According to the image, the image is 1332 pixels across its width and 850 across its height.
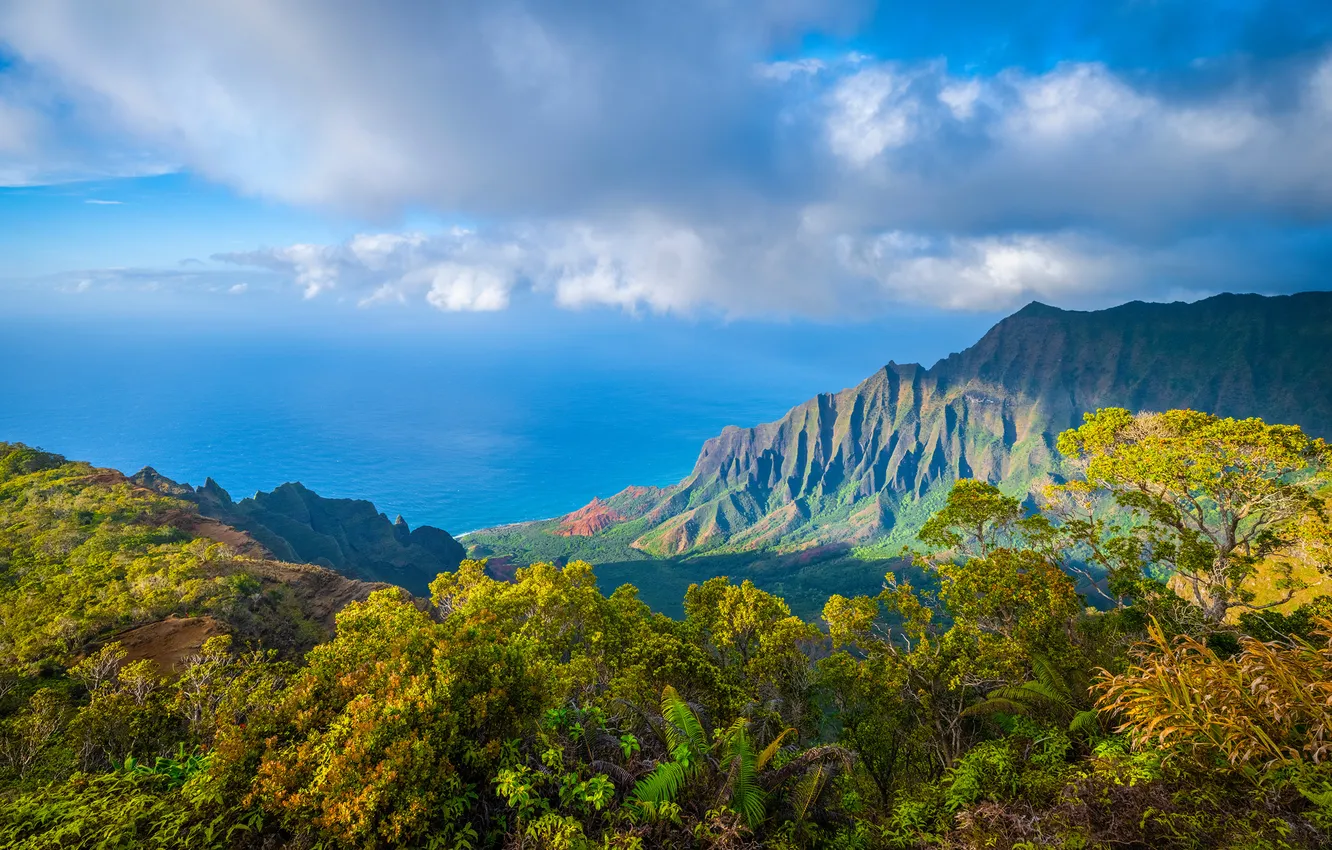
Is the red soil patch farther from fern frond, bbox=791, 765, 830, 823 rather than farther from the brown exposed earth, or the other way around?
the brown exposed earth

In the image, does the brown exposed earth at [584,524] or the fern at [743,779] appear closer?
the fern at [743,779]

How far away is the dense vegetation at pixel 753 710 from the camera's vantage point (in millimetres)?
6949

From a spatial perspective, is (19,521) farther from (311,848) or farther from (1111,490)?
(1111,490)

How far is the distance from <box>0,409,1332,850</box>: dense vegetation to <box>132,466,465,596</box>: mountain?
170 ft

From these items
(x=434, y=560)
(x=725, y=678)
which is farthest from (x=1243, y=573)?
(x=434, y=560)

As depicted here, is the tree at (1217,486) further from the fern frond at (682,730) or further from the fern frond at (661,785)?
the fern frond at (661,785)

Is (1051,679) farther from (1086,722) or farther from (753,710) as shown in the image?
(753,710)

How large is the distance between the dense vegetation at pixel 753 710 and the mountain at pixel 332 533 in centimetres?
5192

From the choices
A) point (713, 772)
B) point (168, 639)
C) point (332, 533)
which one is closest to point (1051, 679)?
point (713, 772)

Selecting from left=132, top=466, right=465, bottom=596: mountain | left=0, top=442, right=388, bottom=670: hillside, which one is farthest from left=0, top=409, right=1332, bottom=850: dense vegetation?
left=132, top=466, right=465, bottom=596: mountain

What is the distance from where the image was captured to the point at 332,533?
94125 mm

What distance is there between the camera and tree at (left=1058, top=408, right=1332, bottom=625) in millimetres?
17922

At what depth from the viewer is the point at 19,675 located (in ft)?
61.9

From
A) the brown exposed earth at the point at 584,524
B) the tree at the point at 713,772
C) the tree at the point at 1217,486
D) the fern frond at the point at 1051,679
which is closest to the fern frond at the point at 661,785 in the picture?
the tree at the point at 713,772
